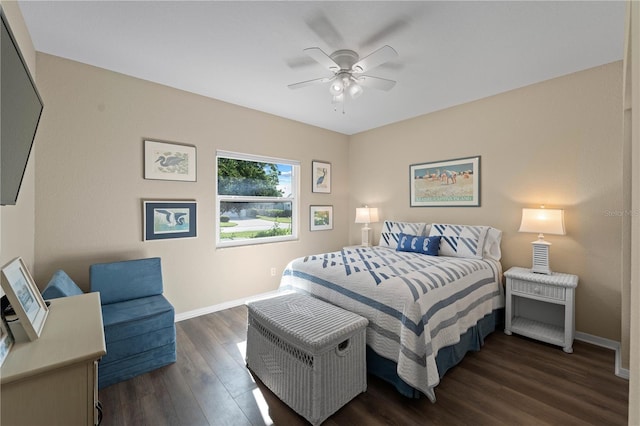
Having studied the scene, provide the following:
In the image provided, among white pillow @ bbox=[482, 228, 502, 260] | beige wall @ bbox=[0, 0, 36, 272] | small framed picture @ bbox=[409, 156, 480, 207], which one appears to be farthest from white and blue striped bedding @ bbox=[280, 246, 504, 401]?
beige wall @ bbox=[0, 0, 36, 272]

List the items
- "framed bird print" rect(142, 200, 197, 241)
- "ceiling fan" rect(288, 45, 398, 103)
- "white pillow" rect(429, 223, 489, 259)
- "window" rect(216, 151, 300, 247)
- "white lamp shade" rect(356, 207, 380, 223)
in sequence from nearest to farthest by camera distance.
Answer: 1. "ceiling fan" rect(288, 45, 398, 103)
2. "framed bird print" rect(142, 200, 197, 241)
3. "white pillow" rect(429, 223, 489, 259)
4. "window" rect(216, 151, 300, 247)
5. "white lamp shade" rect(356, 207, 380, 223)

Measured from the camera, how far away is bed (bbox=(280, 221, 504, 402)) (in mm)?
1827

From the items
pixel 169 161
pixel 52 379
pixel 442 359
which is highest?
pixel 169 161

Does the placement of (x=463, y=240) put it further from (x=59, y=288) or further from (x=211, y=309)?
(x=59, y=288)

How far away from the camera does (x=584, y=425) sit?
1662 millimetres

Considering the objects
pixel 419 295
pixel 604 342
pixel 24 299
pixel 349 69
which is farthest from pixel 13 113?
pixel 604 342

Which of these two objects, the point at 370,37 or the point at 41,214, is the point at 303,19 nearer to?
the point at 370,37

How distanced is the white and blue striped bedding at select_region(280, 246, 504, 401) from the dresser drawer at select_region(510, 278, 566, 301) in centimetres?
18

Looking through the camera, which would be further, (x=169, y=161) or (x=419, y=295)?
(x=169, y=161)

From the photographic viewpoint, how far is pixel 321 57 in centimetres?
215

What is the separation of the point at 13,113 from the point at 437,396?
9.08 ft

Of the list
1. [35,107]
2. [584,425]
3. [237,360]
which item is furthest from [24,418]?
[584,425]

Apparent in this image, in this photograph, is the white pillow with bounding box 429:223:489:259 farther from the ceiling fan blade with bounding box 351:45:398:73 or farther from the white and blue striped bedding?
the ceiling fan blade with bounding box 351:45:398:73

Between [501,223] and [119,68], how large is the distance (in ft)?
14.1
